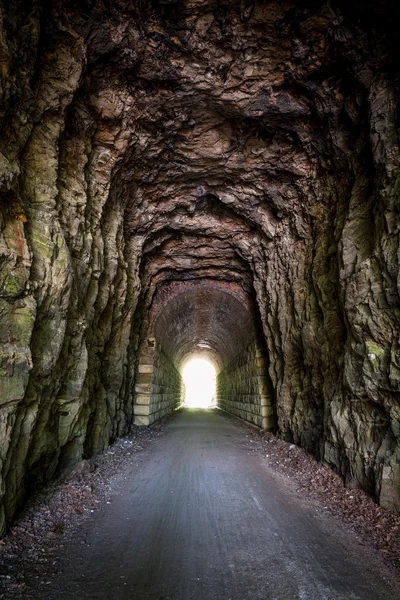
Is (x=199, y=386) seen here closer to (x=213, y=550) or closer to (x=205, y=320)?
(x=205, y=320)

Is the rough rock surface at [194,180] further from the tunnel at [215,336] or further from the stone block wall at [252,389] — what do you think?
the tunnel at [215,336]

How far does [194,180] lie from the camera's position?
881 cm

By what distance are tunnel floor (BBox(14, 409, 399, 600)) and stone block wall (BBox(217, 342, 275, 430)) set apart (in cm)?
646

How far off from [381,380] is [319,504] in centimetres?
199

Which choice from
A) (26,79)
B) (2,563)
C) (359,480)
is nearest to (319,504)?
(359,480)

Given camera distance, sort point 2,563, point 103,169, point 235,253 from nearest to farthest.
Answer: point 2,563
point 103,169
point 235,253

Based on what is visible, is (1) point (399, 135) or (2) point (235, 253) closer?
(1) point (399, 135)

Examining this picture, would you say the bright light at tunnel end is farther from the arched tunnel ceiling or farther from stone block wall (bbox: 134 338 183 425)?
stone block wall (bbox: 134 338 183 425)

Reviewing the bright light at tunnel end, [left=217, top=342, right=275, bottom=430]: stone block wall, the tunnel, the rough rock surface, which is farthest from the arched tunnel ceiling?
the bright light at tunnel end

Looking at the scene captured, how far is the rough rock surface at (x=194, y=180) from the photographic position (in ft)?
13.6

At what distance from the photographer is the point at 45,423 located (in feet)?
15.7

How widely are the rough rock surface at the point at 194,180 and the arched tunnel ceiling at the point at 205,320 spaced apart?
193 inches

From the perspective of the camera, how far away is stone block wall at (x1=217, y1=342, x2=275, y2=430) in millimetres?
12078

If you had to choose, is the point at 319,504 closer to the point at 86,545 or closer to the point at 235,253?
the point at 86,545
